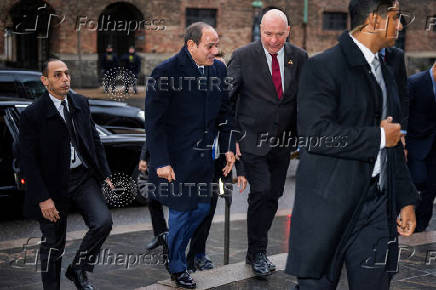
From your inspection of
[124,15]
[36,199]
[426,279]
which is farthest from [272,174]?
[124,15]

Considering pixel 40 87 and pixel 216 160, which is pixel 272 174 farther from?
pixel 40 87

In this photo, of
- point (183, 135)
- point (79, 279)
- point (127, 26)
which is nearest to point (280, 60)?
point (183, 135)

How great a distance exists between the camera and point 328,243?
3715mm

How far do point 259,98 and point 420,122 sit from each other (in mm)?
2496

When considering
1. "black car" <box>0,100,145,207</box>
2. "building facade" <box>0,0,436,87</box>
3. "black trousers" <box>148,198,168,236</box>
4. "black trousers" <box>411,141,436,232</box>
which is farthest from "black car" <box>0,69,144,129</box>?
"building facade" <box>0,0,436,87</box>

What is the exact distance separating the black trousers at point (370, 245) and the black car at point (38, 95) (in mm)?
7062

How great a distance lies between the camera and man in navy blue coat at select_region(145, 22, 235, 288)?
536cm

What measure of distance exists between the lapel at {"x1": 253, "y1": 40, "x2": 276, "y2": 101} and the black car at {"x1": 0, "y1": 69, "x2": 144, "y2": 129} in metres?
4.65

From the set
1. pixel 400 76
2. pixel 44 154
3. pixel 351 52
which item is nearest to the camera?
pixel 351 52

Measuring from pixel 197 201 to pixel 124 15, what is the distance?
1127 inches

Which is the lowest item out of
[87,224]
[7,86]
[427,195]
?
[427,195]

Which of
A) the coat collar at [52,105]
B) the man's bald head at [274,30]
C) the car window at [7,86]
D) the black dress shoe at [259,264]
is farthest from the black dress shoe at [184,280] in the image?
the car window at [7,86]

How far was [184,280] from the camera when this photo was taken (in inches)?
214

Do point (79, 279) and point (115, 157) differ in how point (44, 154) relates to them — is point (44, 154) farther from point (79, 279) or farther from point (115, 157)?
point (115, 157)
